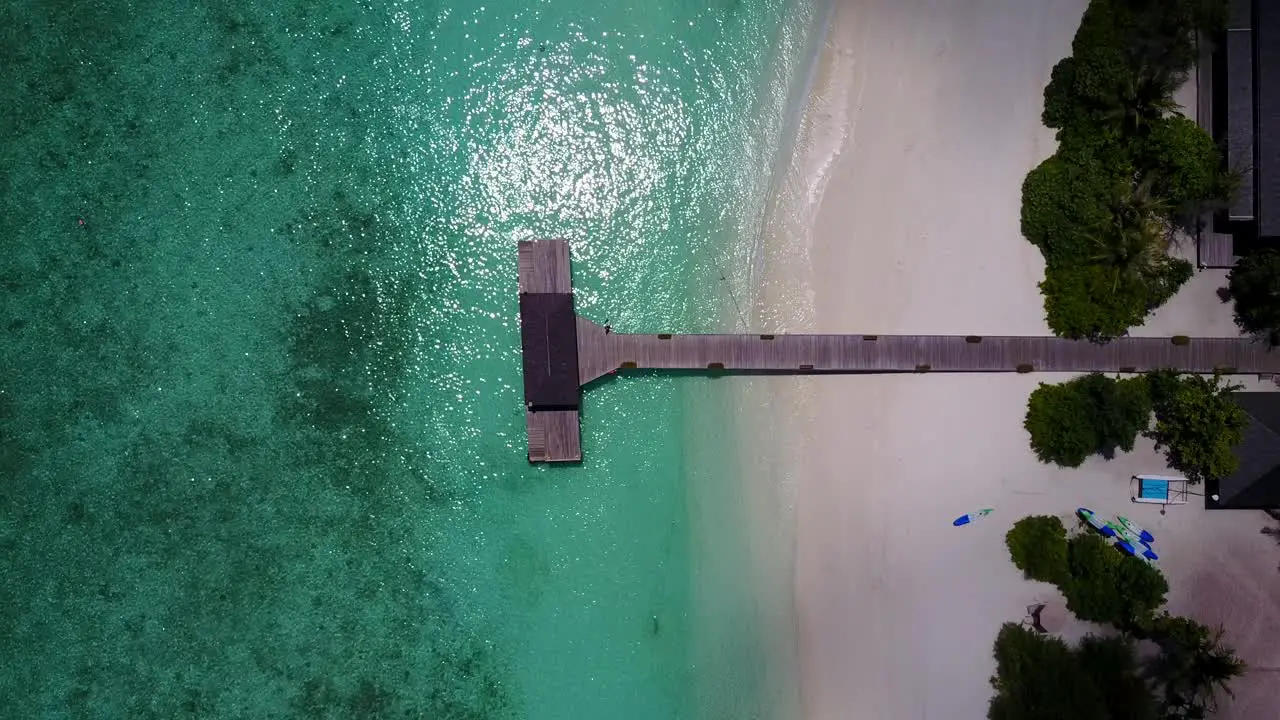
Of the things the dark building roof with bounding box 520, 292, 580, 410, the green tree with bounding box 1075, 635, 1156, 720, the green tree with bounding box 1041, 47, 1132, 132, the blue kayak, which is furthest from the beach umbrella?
the dark building roof with bounding box 520, 292, 580, 410

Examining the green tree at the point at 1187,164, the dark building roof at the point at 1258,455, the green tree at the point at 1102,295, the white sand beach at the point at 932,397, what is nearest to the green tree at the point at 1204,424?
the dark building roof at the point at 1258,455

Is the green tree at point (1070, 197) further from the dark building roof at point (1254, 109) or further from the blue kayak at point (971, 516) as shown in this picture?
the blue kayak at point (971, 516)

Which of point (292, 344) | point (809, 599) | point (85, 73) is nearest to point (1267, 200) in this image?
point (809, 599)

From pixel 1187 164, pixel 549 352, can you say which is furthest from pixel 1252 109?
pixel 549 352

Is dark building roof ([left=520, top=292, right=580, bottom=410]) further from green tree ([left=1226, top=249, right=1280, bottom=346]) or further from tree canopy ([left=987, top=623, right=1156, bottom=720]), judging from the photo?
green tree ([left=1226, top=249, right=1280, bottom=346])

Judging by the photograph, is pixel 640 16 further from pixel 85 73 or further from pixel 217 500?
pixel 217 500

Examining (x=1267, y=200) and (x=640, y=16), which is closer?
(x=1267, y=200)
